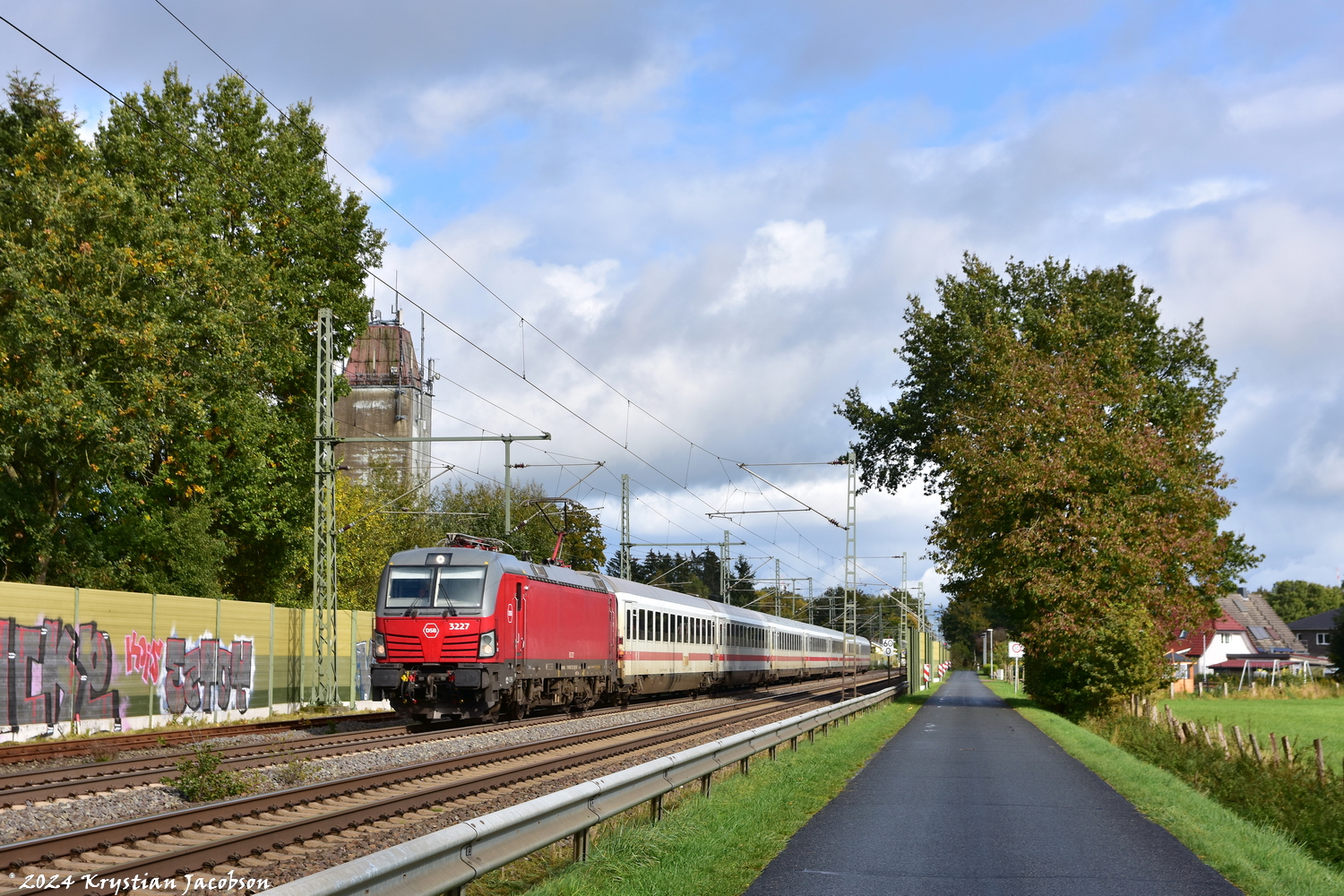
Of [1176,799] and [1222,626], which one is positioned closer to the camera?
[1176,799]

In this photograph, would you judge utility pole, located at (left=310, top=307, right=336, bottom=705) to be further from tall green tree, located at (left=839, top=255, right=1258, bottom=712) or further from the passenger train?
tall green tree, located at (left=839, top=255, right=1258, bottom=712)

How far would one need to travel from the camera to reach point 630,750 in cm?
2019

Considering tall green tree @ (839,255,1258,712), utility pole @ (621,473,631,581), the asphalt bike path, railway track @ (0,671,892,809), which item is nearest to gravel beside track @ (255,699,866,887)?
the asphalt bike path

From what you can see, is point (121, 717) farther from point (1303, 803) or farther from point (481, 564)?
point (1303, 803)

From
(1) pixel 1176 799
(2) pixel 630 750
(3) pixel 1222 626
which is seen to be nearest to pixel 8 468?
(2) pixel 630 750

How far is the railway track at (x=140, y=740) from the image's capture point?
57.7 ft

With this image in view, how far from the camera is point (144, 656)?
24656 millimetres

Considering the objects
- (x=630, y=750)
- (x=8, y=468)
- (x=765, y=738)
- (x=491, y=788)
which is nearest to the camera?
(x=491, y=788)

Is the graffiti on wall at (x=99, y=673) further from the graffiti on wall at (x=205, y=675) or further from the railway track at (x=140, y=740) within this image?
the railway track at (x=140, y=740)

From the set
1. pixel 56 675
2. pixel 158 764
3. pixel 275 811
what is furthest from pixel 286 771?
pixel 56 675

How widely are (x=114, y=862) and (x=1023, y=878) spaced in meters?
6.76

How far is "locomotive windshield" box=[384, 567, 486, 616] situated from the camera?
24.3 m

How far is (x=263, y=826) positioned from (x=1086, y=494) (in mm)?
29738

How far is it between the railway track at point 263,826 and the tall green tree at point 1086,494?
20.9 m
